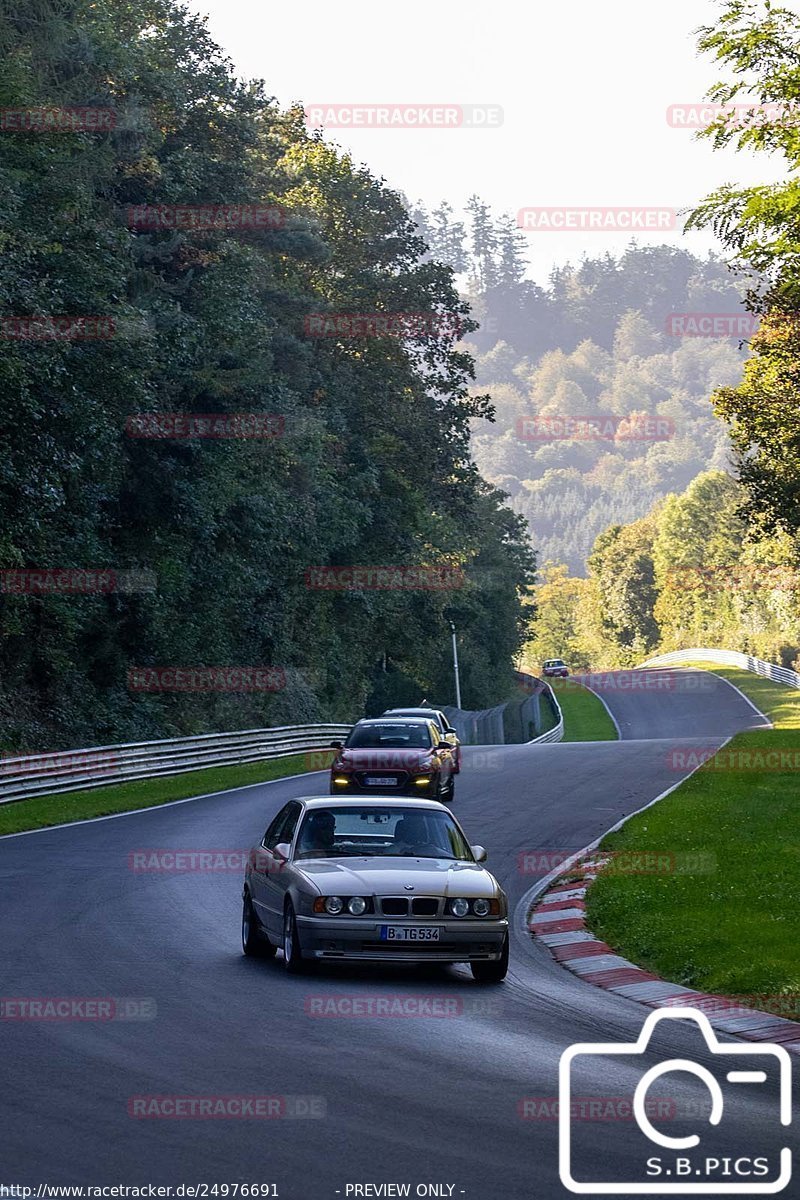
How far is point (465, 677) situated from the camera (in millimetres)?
89125

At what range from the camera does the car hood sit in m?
12.2

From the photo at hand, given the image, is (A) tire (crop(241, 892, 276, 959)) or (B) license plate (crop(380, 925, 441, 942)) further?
(A) tire (crop(241, 892, 276, 959))

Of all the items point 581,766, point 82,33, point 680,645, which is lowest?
point 680,645

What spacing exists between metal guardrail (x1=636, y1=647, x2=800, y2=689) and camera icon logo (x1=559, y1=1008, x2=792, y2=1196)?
81.2 metres

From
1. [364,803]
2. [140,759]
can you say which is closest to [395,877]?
[364,803]

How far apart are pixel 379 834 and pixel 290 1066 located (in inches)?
190

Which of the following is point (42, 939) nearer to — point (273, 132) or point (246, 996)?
point (246, 996)

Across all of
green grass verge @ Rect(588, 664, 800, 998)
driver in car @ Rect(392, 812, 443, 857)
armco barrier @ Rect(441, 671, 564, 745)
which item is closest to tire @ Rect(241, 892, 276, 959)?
driver in car @ Rect(392, 812, 443, 857)

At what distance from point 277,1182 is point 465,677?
82.8 metres

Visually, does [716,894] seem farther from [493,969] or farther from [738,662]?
[738,662]

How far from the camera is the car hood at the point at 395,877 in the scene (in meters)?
12.2

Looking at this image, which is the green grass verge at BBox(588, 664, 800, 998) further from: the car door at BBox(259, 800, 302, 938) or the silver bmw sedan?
the car door at BBox(259, 800, 302, 938)

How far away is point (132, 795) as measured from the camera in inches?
1251

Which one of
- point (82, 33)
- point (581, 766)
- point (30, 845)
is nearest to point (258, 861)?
point (30, 845)
